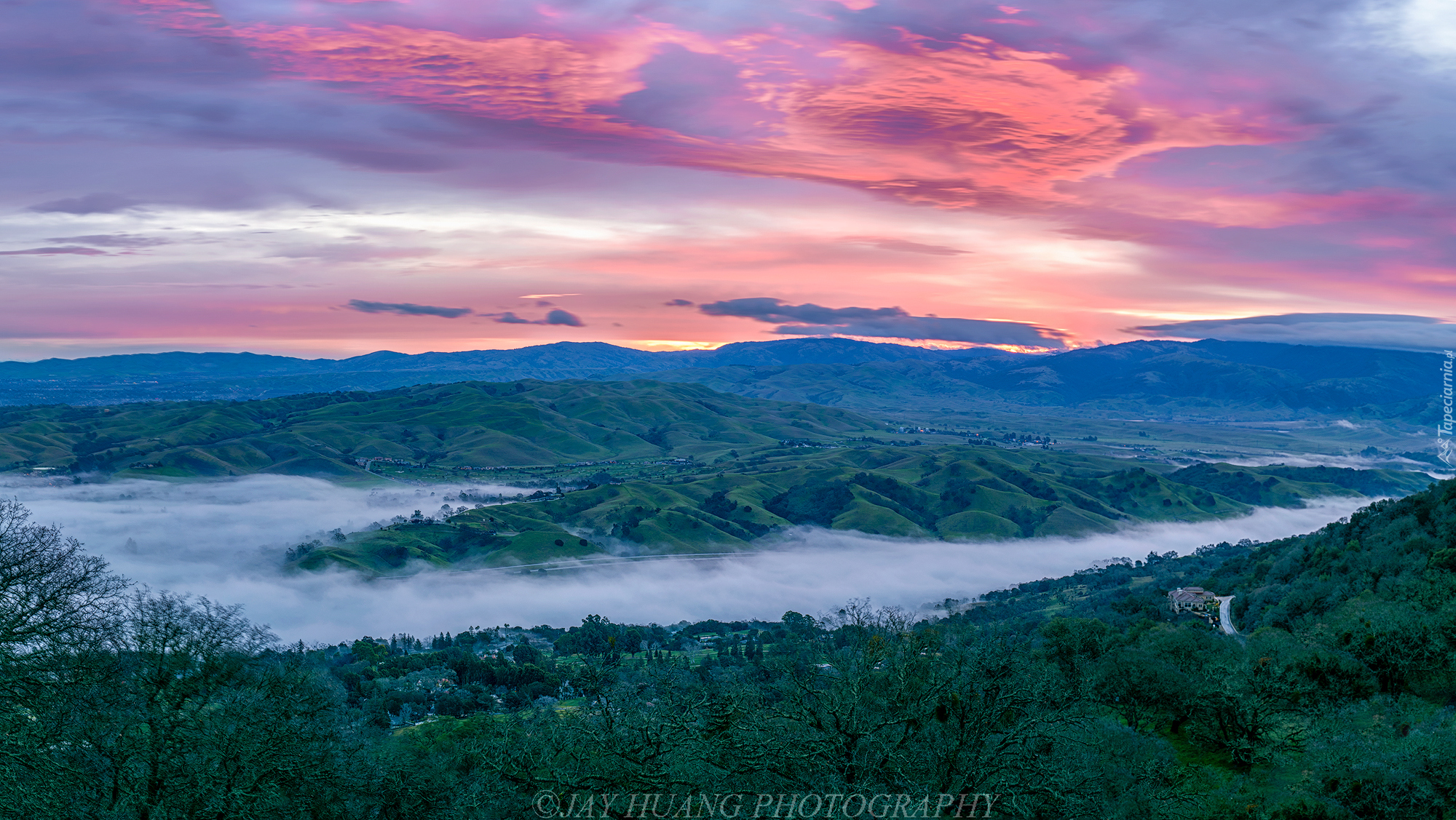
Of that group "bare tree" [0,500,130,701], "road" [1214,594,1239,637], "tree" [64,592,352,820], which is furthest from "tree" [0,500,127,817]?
"road" [1214,594,1239,637]

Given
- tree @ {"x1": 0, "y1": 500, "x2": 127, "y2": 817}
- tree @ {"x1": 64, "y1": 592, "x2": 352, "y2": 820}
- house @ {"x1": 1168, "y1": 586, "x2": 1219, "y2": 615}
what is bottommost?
house @ {"x1": 1168, "y1": 586, "x2": 1219, "y2": 615}

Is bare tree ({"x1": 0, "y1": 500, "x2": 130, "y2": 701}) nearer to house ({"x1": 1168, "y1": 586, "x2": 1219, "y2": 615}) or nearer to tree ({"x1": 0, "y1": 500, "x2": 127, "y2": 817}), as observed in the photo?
tree ({"x1": 0, "y1": 500, "x2": 127, "y2": 817})

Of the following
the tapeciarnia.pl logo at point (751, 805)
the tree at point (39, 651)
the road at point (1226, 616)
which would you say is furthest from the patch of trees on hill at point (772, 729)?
the road at point (1226, 616)

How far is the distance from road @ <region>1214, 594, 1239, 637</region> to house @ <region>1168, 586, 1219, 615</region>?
1183 millimetres

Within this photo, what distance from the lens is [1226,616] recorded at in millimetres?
131500

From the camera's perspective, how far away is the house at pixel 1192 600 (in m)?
138

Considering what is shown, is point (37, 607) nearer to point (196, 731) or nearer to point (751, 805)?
point (196, 731)

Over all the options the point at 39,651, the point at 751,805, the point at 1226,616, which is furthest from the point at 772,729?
the point at 1226,616

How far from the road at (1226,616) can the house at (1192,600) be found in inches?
46.6

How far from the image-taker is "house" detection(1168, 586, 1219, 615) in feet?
454

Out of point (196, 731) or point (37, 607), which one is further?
point (196, 731)

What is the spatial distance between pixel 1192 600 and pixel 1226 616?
11283mm

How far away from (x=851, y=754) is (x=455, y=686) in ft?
402

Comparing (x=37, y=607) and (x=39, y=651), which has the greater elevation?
(x=37, y=607)
